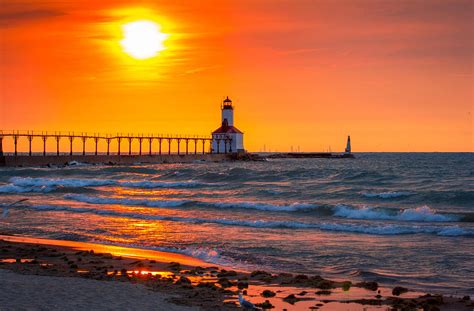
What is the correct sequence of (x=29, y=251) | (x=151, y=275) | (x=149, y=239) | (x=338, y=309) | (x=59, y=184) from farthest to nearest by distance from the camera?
(x=59, y=184) < (x=149, y=239) < (x=29, y=251) < (x=151, y=275) < (x=338, y=309)

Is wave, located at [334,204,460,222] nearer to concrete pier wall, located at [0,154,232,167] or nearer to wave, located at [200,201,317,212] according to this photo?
wave, located at [200,201,317,212]

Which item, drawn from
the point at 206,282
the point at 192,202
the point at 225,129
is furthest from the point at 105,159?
the point at 206,282

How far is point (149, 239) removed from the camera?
17.7 metres

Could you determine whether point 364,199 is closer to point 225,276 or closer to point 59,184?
point 225,276

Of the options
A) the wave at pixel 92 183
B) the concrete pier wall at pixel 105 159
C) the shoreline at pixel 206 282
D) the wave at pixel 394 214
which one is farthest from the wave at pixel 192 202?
the concrete pier wall at pixel 105 159

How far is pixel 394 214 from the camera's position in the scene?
2433cm

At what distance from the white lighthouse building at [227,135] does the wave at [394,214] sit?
68942 mm

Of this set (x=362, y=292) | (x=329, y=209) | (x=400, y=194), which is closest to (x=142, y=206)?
(x=329, y=209)

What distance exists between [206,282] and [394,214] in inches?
563

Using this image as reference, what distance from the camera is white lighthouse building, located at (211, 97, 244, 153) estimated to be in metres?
93.9

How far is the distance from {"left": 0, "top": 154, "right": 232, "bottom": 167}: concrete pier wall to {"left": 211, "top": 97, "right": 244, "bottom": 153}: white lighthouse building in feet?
6.98

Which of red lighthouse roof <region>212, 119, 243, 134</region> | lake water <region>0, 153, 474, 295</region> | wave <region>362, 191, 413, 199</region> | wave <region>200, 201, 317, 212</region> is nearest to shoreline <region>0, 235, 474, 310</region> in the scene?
lake water <region>0, 153, 474, 295</region>

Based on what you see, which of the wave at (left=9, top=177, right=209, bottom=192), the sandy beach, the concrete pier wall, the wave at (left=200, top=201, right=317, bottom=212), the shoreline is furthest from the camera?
the concrete pier wall

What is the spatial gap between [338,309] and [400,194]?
2257cm
